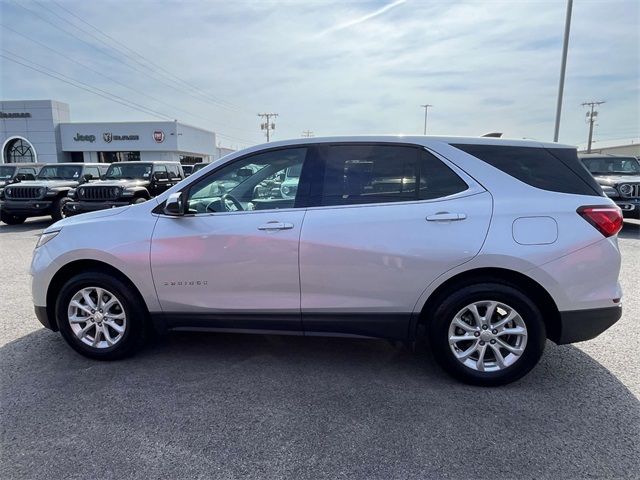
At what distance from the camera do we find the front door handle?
3.12m

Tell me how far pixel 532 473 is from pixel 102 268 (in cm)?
336

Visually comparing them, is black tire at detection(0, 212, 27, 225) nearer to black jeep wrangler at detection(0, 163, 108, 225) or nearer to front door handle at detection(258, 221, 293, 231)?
black jeep wrangler at detection(0, 163, 108, 225)

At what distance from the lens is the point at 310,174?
329 centimetres

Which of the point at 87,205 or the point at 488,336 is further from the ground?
the point at 87,205

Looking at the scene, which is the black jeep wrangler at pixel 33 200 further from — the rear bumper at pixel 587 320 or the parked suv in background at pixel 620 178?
the parked suv in background at pixel 620 178

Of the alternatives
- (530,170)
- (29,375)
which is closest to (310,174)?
(530,170)

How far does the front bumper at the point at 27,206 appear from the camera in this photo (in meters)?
11.8

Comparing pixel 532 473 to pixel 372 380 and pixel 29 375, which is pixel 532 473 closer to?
pixel 372 380

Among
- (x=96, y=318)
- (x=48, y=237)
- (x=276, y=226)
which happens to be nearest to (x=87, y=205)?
(x=48, y=237)

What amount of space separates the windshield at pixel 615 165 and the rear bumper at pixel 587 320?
1103 centimetres

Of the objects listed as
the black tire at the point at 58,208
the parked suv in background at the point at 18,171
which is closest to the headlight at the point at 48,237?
the black tire at the point at 58,208

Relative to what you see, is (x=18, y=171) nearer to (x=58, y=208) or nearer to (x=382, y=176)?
(x=58, y=208)

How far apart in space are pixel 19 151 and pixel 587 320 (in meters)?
51.5

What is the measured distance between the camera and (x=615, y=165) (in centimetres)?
1207
